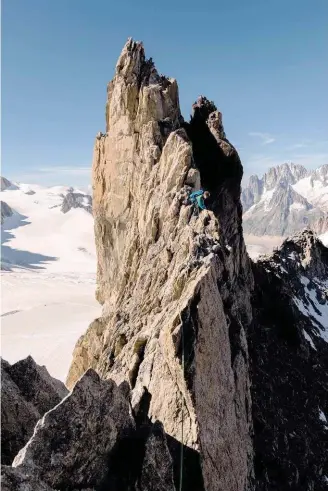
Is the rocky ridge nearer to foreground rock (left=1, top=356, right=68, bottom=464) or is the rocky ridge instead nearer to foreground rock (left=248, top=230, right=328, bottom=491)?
foreground rock (left=248, top=230, right=328, bottom=491)

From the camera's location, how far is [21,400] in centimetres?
1285

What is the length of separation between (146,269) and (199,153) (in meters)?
16.4

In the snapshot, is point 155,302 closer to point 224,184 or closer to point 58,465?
point 58,465

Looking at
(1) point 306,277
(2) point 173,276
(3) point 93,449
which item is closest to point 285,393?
(2) point 173,276

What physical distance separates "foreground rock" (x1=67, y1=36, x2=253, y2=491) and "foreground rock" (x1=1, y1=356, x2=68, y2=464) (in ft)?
10.9

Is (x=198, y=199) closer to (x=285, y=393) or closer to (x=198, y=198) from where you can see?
(x=198, y=198)

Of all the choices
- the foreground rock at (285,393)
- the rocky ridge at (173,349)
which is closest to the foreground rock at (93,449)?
the rocky ridge at (173,349)

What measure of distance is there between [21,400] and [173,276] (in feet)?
28.1

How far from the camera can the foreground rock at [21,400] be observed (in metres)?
11.9

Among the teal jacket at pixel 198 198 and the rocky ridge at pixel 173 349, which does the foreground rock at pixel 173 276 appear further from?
the teal jacket at pixel 198 198

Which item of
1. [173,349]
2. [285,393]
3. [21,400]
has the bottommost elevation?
[285,393]

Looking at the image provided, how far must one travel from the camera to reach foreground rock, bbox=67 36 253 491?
46.1ft

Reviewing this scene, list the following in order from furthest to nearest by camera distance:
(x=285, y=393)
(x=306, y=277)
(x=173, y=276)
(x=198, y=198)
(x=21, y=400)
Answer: (x=306, y=277)
(x=285, y=393)
(x=198, y=198)
(x=173, y=276)
(x=21, y=400)

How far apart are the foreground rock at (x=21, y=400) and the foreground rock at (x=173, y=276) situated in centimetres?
331
